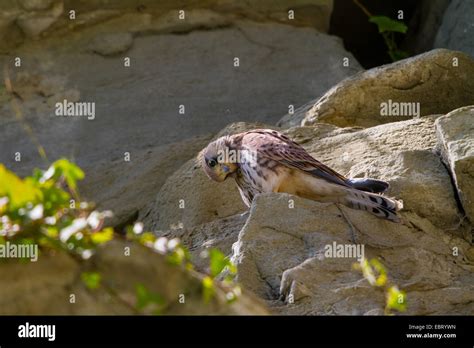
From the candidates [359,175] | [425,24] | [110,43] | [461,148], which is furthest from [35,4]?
[461,148]

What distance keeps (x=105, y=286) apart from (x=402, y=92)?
19.4 feet

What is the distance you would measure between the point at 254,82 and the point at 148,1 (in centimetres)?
143

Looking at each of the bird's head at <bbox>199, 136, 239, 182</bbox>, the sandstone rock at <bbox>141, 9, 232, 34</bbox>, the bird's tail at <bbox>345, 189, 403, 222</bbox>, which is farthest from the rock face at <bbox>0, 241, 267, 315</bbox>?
the sandstone rock at <bbox>141, 9, 232, 34</bbox>

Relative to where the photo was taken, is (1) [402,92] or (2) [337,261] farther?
(1) [402,92]

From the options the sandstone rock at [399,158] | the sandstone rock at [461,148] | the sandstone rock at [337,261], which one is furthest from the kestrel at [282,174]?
the sandstone rock at [461,148]

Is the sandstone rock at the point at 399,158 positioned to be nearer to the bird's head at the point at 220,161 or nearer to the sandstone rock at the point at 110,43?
the bird's head at the point at 220,161

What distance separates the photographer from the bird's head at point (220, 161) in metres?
8.12

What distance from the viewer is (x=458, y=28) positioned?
36.4 feet

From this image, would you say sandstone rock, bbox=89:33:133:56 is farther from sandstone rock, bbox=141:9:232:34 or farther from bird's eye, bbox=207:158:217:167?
bird's eye, bbox=207:158:217:167

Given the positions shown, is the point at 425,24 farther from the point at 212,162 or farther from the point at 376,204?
the point at 376,204

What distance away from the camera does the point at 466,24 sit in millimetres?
11000

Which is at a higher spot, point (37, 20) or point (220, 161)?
point (37, 20)

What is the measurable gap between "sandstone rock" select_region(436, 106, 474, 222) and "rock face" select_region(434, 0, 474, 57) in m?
2.99

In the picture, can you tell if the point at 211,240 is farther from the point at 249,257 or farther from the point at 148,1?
the point at 148,1
